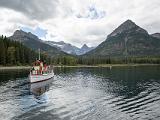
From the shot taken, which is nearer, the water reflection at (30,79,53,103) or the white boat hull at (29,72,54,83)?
the water reflection at (30,79,53,103)

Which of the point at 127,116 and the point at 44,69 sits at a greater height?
the point at 44,69

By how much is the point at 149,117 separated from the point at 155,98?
2210 cm

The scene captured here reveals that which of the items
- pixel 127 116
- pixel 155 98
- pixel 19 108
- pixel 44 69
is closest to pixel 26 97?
pixel 19 108

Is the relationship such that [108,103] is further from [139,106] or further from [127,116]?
[127,116]

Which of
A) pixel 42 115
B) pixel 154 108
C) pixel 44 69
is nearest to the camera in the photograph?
pixel 42 115

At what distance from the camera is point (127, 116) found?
45469 mm

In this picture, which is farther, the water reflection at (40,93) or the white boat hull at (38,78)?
the white boat hull at (38,78)

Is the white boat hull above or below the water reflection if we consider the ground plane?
above

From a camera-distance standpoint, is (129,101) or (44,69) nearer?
(129,101)

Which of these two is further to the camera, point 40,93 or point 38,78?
point 38,78

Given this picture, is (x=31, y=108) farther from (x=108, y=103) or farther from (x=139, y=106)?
(x=139, y=106)

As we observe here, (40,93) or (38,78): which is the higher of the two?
(38,78)

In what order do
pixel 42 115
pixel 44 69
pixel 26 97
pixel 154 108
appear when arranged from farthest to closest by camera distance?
pixel 44 69 < pixel 26 97 < pixel 154 108 < pixel 42 115

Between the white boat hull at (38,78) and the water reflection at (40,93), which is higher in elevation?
the white boat hull at (38,78)
